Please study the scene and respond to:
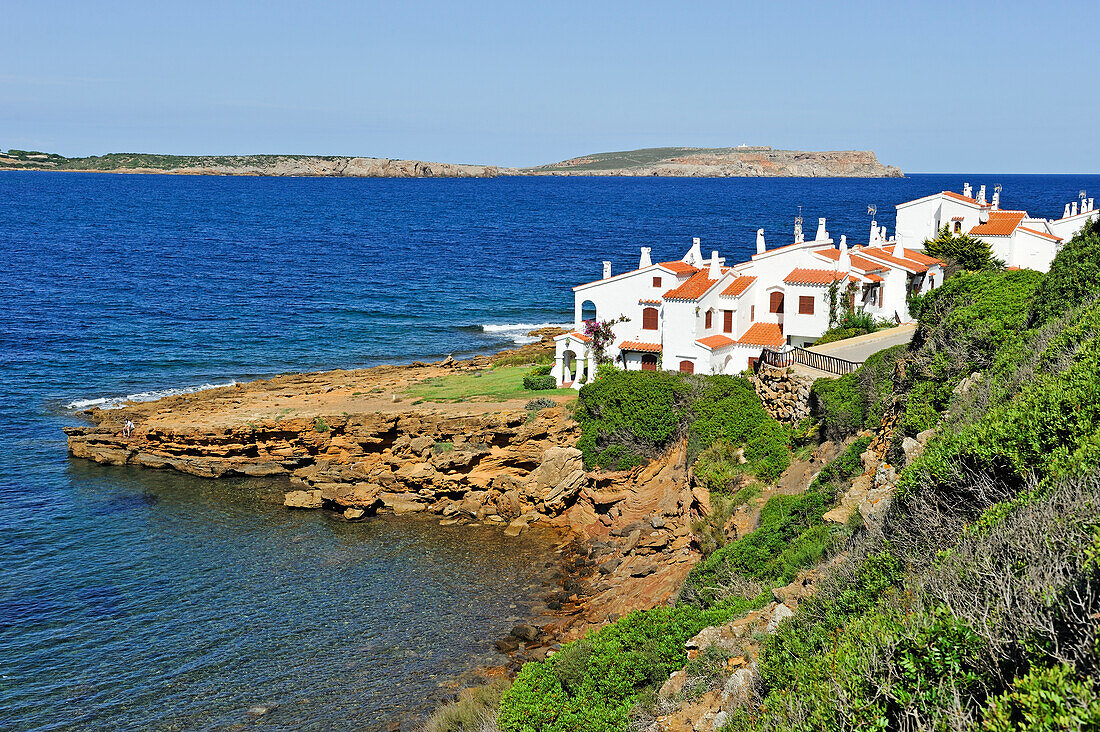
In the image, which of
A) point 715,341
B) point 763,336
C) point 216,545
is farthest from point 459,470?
point 763,336

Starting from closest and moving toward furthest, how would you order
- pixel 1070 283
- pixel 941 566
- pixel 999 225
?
pixel 941 566 < pixel 1070 283 < pixel 999 225

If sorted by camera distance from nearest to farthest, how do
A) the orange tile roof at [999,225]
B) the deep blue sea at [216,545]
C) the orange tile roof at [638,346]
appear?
the deep blue sea at [216,545] → the orange tile roof at [638,346] → the orange tile roof at [999,225]

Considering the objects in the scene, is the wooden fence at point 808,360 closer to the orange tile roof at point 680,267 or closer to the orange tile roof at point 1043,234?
the orange tile roof at point 680,267

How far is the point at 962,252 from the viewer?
42844 mm

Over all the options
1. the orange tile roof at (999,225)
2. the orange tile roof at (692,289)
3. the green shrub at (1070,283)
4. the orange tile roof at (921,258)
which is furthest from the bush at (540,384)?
the orange tile roof at (999,225)

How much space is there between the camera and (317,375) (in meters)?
49.6

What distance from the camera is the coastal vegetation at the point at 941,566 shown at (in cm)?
775

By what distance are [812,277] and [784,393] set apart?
8.82 metres

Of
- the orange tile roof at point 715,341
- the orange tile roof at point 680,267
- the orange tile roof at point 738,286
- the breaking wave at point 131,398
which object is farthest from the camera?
the breaking wave at point 131,398

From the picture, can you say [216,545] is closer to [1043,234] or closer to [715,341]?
[715,341]

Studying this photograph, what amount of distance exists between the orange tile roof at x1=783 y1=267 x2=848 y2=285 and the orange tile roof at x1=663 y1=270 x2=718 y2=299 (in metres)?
3.23

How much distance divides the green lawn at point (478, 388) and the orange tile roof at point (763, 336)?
7.87 metres

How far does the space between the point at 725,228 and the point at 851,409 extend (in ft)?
383

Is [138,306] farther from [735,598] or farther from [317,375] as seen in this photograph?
[735,598]
